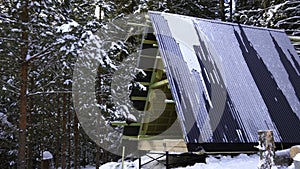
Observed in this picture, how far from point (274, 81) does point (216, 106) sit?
2.21 m

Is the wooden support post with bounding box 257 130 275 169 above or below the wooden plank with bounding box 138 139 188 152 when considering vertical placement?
above

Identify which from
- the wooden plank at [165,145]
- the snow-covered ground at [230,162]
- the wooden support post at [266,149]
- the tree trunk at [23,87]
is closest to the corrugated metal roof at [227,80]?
the wooden plank at [165,145]

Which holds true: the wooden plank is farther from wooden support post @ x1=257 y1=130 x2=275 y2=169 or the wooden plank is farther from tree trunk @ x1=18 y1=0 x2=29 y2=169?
tree trunk @ x1=18 y1=0 x2=29 y2=169

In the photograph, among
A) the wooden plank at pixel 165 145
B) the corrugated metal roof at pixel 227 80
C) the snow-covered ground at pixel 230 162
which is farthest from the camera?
the snow-covered ground at pixel 230 162

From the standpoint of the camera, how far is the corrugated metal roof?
5.54 m

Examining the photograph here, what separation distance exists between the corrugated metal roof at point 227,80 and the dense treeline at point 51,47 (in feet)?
8.64

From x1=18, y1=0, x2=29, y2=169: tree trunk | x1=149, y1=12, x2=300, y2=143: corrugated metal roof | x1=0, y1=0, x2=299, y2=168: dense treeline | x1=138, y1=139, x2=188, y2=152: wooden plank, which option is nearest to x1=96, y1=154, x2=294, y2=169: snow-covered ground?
x1=138, y1=139, x2=188, y2=152: wooden plank

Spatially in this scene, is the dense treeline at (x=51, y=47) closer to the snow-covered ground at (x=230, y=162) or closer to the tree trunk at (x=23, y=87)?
the tree trunk at (x=23, y=87)

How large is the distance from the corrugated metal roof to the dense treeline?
2.63 m

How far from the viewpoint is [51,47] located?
832cm

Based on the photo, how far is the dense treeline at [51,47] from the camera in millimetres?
8297

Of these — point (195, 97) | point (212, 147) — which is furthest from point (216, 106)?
point (212, 147)

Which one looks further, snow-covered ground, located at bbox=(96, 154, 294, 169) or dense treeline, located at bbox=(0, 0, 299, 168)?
dense treeline, located at bbox=(0, 0, 299, 168)

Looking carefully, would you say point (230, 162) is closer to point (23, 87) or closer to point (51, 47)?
point (51, 47)
